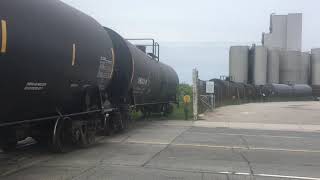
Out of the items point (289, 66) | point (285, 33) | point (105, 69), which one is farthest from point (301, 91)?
point (105, 69)

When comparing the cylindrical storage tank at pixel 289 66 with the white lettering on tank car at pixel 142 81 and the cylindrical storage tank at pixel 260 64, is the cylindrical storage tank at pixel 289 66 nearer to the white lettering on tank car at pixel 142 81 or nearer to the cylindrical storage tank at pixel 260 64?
the cylindrical storage tank at pixel 260 64

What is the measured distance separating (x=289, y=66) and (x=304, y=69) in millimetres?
3469

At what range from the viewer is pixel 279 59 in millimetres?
96875

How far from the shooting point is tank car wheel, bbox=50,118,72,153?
12.6 m

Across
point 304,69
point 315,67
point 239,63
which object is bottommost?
point 304,69

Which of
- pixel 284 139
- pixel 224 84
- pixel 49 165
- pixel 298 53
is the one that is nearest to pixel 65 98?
pixel 49 165

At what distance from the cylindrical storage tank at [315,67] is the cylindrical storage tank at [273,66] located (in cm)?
876

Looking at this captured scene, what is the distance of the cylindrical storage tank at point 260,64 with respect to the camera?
91.8m

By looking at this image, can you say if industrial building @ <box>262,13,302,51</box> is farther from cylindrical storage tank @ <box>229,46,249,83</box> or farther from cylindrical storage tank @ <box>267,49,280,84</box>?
cylindrical storage tank @ <box>229,46,249,83</box>

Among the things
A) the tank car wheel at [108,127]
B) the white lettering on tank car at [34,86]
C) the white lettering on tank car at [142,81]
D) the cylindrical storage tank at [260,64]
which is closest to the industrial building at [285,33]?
the cylindrical storage tank at [260,64]

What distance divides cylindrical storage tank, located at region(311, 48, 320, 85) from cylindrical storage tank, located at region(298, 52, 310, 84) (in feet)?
3.27

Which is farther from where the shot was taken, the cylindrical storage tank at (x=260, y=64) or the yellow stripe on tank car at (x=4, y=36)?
the cylindrical storage tank at (x=260, y=64)

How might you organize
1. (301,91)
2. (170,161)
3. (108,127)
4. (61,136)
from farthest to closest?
(301,91) < (108,127) < (61,136) < (170,161)

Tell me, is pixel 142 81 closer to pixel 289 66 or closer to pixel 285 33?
pixel 289 66
